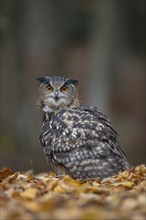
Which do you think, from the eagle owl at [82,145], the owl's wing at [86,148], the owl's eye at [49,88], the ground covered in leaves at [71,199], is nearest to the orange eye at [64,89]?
the owl's eye at [49,88]

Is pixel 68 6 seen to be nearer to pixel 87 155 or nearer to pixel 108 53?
pixel 108 53

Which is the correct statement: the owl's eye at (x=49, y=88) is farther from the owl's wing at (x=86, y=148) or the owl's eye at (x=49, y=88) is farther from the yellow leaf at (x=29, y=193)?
the yellow leaf at (x=29, y=193)

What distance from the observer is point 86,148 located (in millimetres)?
11953

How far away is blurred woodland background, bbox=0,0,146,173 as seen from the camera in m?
35.1

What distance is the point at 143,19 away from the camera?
41312 millimetres

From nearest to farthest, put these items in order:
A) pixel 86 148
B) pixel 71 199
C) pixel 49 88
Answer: pixel 71 199 < pixel 86 148 < pixel 49 88

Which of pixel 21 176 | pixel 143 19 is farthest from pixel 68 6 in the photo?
pixel 21 176

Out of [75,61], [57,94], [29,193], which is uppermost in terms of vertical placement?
[57,94]

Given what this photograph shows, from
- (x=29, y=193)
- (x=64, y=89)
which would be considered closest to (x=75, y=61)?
(x=64, y=89)

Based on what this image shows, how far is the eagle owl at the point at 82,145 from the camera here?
1184 cm

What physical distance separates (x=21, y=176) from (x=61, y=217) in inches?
145

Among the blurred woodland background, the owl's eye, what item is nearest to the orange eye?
the owl's eye

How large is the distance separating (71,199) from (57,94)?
18.5 feet

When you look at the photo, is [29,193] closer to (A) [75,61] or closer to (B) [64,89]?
(B) [64,89]
